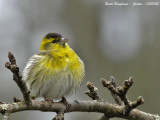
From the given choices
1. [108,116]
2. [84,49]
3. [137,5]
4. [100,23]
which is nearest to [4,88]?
[84,49]

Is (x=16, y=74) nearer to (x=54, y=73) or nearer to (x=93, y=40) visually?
(x=54, y=73)

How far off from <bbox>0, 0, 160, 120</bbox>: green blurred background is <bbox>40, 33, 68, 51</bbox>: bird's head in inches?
118

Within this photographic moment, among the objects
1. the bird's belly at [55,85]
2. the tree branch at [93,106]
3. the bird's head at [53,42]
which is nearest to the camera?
the tree branch at [93,106]

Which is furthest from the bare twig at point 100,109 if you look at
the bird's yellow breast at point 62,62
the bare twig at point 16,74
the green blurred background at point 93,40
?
the green blurred background at point 93,40

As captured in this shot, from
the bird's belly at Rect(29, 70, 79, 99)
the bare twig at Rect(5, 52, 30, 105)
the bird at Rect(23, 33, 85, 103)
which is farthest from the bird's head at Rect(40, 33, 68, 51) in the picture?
the bare twig at Rect(5, 52, 30, 105)

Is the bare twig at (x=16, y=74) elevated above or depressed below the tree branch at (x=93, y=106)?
above

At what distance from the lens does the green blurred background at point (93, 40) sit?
9.19 m

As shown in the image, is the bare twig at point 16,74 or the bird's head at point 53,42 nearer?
the bare twig at point 16,74

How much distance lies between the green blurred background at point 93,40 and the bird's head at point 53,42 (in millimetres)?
2994

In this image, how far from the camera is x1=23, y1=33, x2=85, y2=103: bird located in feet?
16.5

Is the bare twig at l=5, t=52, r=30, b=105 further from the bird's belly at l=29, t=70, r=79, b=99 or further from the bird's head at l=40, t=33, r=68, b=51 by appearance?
the bird's head at l=40, t=33, r=68, b=51

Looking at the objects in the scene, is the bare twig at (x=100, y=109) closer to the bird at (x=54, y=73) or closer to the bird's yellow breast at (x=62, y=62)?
the bird at (x=54, y=73)

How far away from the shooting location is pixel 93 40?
35.0 ft

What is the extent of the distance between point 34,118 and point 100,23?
11.0 feet
